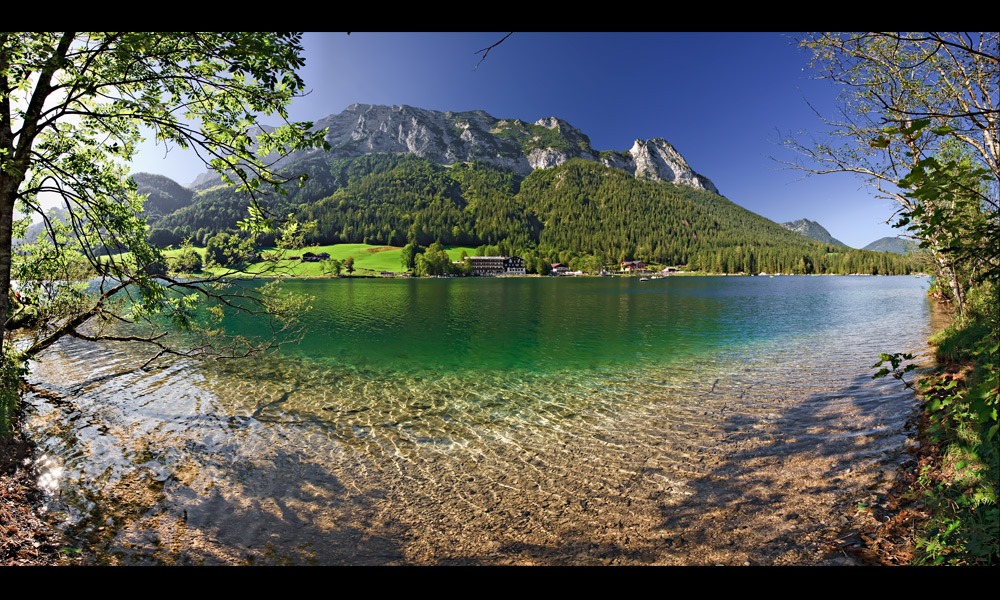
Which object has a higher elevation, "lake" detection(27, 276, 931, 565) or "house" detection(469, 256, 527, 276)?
"house" detection(469, 256, 527, 276)

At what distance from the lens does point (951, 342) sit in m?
14.1

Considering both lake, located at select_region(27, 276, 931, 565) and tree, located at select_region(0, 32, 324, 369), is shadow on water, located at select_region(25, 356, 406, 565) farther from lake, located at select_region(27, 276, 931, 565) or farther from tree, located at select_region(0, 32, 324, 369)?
tree, located at select_region(0, 32, 324, 369)

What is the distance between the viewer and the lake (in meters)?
6.37

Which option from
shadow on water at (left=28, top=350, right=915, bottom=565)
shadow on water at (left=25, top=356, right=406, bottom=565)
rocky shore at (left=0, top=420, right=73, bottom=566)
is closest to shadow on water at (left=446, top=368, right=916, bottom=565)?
shadow on water at (left=28, top=350, right=915, bottom=565)

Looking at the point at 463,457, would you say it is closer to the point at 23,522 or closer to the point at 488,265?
the point at 23,522

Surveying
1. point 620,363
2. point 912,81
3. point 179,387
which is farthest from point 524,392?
point 912,81

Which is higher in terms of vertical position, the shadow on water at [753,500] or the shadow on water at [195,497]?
the shadow on water at [753,500]

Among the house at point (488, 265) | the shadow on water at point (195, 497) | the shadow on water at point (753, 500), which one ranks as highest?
the house at point (488, 265)

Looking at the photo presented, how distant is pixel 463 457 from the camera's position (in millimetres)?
9734

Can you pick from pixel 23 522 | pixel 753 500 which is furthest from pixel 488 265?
pixel 23 522

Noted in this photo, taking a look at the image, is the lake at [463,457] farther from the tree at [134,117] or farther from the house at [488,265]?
the house at [488,265]

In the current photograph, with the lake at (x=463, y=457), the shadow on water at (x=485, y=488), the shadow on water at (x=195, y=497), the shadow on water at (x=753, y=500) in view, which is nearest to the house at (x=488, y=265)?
the lake at (x=463, y=457)

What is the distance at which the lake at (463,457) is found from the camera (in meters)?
6.37

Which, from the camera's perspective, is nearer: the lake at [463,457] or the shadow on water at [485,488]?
the shadow on water at [485,488]
